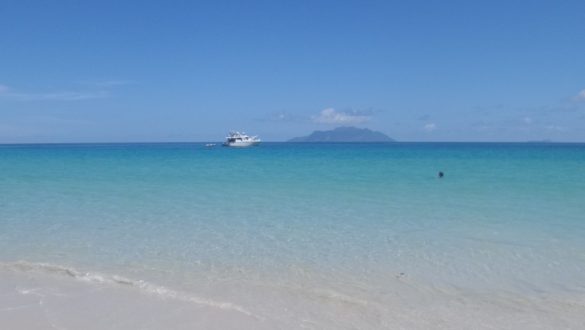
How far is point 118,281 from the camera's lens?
22.1ft

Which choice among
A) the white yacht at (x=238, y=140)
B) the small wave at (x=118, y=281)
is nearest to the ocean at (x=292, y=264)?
the small wave at (x=118, y=281)

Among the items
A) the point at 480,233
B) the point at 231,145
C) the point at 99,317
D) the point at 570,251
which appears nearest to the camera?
the point at 99,317

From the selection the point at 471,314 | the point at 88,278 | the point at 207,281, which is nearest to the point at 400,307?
the point at 471,314

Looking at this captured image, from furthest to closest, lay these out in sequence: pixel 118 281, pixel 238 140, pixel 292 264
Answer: pixel 238 140, pixel 292 264, pixel 118 281


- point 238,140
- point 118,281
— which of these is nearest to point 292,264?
point 118,281

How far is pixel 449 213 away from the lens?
43.3 feet

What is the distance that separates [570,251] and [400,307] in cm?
459

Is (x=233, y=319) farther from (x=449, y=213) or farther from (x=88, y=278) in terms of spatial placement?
(x=449, y=213)

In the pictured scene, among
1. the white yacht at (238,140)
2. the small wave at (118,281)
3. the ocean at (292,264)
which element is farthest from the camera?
the white yacht at (238,140)

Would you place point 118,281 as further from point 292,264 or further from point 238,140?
point 238,140

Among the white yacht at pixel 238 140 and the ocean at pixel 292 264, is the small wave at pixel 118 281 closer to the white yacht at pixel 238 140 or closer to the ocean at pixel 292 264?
the ocean at pixel 292 264

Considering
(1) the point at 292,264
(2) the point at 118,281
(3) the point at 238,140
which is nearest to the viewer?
(2) the point at 118,281

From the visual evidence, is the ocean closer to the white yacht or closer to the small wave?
the small wave

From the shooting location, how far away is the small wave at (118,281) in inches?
230
